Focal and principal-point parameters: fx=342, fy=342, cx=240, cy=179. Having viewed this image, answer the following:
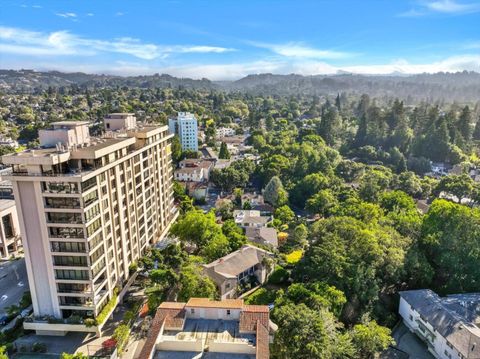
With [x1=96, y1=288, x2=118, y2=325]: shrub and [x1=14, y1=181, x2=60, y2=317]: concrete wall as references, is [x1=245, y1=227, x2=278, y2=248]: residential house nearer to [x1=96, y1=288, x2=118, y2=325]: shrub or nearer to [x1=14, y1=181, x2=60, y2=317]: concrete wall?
[x1=96, y1=288, x2=118, y2=325]: shrub

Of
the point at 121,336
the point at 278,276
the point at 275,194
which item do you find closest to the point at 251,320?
the point at 121,336

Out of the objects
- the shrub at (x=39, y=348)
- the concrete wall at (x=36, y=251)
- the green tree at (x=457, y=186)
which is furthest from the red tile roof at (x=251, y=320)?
the green tree at (x=457, y=186)

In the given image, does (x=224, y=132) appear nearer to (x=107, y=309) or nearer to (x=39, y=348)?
(x=107, y=309)

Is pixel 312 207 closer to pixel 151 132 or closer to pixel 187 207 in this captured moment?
pixel 187 207

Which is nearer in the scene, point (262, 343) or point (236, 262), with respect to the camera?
point (262, 343)

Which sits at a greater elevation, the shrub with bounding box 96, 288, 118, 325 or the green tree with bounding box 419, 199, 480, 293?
the green tree with bounding box 419, 199, 480, 293

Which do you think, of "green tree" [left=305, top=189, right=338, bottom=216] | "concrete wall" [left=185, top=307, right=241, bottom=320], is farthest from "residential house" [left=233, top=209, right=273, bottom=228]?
"concrete wall" [left=185, top=307, right=241, bottom=320]

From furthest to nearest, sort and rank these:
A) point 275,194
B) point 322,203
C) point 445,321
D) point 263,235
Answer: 1. point 275,194
2. point 322,203
3. point 263,235
4. point 445,321
